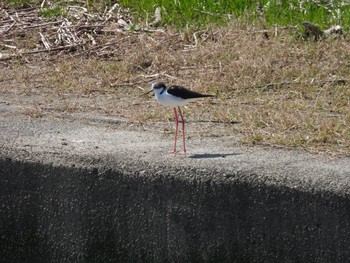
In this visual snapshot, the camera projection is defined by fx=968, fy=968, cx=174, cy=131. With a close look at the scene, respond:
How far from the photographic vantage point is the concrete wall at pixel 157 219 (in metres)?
5.21

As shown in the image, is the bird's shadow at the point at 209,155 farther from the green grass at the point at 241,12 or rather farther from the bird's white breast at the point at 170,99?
the green grass at the point at 241,12

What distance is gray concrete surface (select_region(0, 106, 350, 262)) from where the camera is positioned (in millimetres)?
5238

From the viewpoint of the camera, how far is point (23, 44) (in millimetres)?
10500

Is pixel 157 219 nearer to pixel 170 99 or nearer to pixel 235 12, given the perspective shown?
pixel 170 99

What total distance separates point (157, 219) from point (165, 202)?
0.11m

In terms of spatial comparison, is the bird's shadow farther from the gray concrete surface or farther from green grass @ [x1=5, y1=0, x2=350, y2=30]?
green grass @ [x1=5, y1=0, x2=350, y2=30]

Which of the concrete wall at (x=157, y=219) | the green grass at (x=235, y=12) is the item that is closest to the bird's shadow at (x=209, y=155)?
the concrete wall at (x=157, y=219)

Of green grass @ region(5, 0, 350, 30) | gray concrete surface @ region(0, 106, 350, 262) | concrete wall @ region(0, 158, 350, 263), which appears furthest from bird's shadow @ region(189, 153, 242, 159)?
green grass @ region(5, 0, 350, 30)

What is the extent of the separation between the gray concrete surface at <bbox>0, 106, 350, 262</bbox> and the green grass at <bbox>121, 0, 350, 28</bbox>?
12.5 feet

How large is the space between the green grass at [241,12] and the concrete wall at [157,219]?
4573mm

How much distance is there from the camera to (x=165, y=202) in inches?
221

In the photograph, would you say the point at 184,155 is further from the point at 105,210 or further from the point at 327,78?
the point at 327,78

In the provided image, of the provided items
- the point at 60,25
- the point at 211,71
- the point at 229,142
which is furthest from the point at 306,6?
the point at 229,142

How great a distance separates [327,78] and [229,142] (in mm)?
2322
